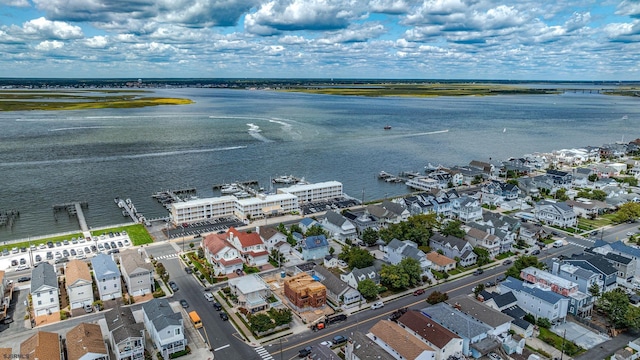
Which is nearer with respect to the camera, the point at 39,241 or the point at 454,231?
the point at 454,231

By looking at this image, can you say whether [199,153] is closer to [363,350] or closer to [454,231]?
[454,231]

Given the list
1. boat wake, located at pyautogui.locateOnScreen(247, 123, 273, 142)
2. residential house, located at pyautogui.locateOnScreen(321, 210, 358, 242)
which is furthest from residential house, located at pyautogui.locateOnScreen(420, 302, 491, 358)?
boat wake, located at pyautogui.locateOnScreen(247, 123, 273, 142)

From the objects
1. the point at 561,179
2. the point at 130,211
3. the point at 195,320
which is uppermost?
the point at 561,179

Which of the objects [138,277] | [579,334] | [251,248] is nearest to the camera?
[579,334]

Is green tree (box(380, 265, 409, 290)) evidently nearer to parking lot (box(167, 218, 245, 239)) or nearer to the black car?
the black car

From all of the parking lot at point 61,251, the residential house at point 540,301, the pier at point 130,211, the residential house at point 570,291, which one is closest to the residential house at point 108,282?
the parking lot at point 61,251

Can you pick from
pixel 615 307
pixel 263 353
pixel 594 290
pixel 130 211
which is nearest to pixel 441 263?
pixel 594 290

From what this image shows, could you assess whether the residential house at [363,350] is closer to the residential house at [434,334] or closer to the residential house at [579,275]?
the residential house at [434,334]
